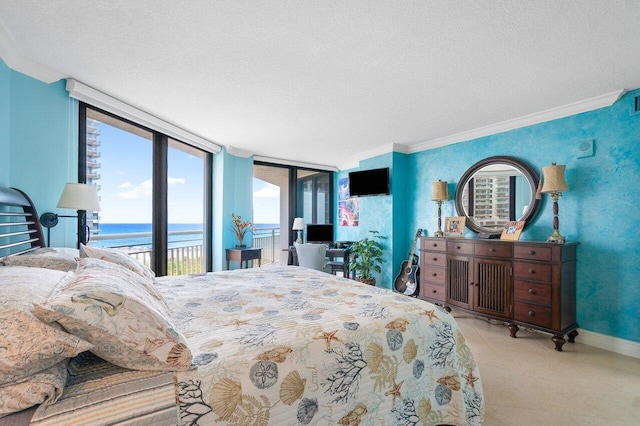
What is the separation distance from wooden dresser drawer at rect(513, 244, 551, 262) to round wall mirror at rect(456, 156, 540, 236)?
52cm

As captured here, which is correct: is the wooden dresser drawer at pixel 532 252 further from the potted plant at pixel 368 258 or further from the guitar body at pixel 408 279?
the potted plant at pixel 368 258

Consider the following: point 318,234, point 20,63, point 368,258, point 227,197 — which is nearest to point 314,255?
point 368,258

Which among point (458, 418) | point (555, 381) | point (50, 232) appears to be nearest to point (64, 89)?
point (50, 232)

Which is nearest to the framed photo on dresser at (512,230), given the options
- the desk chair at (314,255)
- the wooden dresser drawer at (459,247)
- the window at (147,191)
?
the wooden dresser drawer at (459,247)

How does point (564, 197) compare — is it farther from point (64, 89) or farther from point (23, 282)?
point (64, 89)

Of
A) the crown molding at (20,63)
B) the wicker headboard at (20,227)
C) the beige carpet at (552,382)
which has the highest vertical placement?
the crown molding at (20,63)

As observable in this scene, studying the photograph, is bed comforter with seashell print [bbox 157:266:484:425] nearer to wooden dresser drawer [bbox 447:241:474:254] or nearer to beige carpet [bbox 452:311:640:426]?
beige carpet [bbox 452:311:640:426]

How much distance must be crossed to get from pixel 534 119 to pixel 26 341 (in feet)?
13.9

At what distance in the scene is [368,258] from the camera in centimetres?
452

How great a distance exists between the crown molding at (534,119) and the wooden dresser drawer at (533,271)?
162cm

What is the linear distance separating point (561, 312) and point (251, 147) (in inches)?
174

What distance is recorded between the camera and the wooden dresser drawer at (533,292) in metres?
2.70

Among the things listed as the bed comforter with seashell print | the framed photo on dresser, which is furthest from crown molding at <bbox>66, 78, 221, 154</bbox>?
the framed photo on dresser

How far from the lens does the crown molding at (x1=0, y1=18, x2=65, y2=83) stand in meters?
1.82
